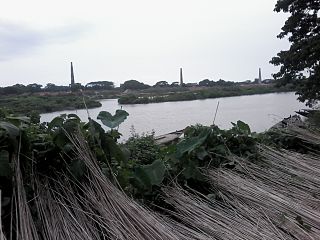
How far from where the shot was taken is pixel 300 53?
1062 centimetres

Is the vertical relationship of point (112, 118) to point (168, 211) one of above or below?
above

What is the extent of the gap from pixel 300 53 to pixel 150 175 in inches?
375

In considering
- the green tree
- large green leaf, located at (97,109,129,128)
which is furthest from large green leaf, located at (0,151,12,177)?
the green tree

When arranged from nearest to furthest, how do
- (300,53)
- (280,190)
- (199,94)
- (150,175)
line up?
(150,175) < (280,190) < (300,53) < (199,94)

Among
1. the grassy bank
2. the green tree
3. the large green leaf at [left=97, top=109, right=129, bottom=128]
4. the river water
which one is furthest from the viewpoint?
the green tree

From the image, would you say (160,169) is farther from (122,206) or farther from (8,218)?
(8,218)

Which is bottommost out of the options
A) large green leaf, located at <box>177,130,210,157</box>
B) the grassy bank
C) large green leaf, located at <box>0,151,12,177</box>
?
large green leaf, located at <box>177,130,210,157</box>

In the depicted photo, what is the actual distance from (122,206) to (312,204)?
1.32 meters

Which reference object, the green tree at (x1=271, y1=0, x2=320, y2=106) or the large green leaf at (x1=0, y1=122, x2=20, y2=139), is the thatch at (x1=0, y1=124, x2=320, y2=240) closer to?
the large green leaf at (x1=0, y1=122, x2=20, y2=139)

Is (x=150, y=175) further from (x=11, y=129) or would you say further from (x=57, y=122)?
(x=11, y=129)

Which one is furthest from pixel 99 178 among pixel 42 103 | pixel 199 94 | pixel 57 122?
pixel 199 94

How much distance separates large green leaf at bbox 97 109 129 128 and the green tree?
30.2ft

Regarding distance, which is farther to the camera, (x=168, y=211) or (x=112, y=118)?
(x=112, y=118)

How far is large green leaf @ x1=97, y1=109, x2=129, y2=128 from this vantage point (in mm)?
2391
